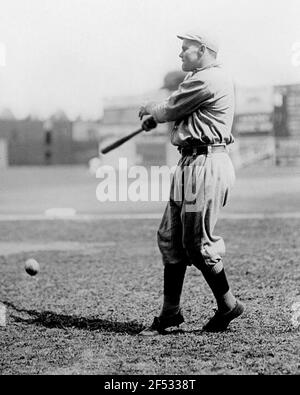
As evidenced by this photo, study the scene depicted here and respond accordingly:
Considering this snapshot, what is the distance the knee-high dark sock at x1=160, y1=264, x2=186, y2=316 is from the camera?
13.8 ft

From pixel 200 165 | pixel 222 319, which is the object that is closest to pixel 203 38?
pixel 200 165

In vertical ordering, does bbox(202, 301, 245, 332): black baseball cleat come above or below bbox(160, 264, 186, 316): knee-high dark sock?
below

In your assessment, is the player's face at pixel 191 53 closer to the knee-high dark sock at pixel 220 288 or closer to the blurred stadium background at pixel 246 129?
the knee-high dark sock at pixel 220 288

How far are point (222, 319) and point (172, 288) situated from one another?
1.21 ft

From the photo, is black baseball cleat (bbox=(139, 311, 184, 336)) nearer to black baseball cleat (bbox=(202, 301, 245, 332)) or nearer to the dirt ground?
the dirt ground

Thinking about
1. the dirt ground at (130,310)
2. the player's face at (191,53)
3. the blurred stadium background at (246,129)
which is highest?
the player's face at (191,53)

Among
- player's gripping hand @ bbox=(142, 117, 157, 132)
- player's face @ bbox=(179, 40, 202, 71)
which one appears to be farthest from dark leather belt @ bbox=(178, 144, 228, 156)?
player's face @ bbox=(179, 40, 202, 71)

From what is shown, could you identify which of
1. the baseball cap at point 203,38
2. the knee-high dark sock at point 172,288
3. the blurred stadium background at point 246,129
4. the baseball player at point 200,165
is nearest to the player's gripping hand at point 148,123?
the baseball player at point 200,165

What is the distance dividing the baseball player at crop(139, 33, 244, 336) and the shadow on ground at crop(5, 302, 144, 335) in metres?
0.29

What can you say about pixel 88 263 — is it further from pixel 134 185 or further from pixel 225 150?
pixel 134 185

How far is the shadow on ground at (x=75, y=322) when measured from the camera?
4410 millimetres

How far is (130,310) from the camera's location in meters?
5.00
